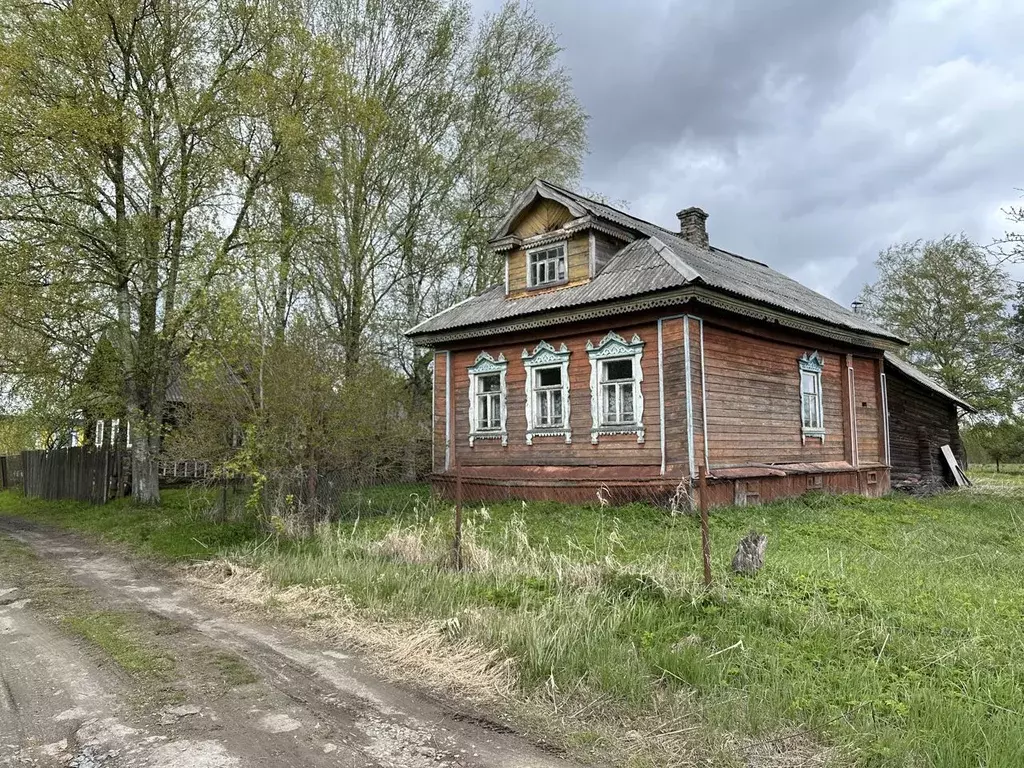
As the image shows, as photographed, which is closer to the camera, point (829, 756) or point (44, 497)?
point (829, 756)

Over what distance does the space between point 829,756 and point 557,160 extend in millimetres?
22968

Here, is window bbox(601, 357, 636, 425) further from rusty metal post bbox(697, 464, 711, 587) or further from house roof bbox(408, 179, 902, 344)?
rusty metal post bbox(697, 464, 711, 587)

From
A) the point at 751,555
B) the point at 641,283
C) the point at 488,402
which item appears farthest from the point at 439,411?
the point at 751,555

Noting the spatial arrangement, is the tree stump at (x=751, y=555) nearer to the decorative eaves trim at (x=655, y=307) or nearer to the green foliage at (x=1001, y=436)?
the decorative eaves trim at (x=655, y=307)

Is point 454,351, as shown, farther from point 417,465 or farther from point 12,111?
point 12,111

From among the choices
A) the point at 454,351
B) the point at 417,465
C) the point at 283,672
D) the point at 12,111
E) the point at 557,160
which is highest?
the point at 557,160

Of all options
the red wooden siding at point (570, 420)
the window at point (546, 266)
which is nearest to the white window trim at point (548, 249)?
the window at point (546, 266)

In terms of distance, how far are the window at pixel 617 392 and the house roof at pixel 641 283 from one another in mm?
1408

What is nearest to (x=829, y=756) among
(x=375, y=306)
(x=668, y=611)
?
(x=668, y=611)

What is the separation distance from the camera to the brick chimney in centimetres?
1888

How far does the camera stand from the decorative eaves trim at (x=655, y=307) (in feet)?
41.7

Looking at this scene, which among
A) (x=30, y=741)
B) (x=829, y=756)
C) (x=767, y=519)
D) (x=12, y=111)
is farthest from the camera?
(x=12, y=111)

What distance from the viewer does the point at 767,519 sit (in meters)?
11.8

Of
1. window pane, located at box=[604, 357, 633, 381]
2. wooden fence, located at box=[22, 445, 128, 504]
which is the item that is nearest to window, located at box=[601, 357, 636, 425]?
window pane, located at box=[604, 357, 633, 381]
